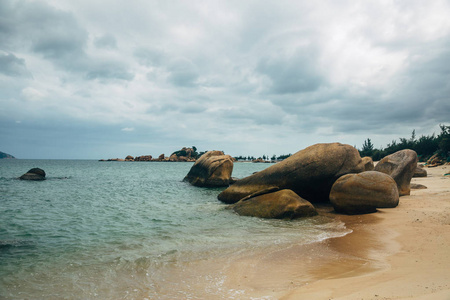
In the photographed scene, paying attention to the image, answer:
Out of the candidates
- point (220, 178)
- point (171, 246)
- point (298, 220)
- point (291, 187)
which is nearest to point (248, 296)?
point (171, 246)

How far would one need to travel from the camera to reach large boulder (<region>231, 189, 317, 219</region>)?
10.0 metres

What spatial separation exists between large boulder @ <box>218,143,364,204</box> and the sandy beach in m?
3.90

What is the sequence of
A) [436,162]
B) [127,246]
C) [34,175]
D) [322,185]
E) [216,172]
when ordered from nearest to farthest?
[127,246], [322,185], [216,172], [34,175], [436,162]

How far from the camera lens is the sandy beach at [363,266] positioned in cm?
374

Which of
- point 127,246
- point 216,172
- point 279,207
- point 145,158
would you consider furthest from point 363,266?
point 145,158

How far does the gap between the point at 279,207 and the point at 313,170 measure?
300 centimetres

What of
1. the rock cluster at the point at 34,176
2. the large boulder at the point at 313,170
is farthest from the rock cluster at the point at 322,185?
the rock cluster at the point at 34,176

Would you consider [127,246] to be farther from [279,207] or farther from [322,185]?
[322,185]

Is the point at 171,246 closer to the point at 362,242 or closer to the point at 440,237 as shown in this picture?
the point at 362,242

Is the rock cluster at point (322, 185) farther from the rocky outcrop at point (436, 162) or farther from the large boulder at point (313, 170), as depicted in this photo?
the rocky outcrop at point (436, 162)

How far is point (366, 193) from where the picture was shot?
10.0 meters

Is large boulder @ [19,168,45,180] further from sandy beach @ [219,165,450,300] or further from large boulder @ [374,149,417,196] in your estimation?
large boulder @ [374,149,417,196]

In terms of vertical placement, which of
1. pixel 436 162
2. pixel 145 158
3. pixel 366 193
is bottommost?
pixel 366 193

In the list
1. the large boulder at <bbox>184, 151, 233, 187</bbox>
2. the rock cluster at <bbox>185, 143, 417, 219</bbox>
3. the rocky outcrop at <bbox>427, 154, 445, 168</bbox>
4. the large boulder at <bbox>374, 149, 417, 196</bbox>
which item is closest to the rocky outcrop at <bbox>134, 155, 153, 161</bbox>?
the large boulder at <bbox>184, 151, 233, 187</bbox>
